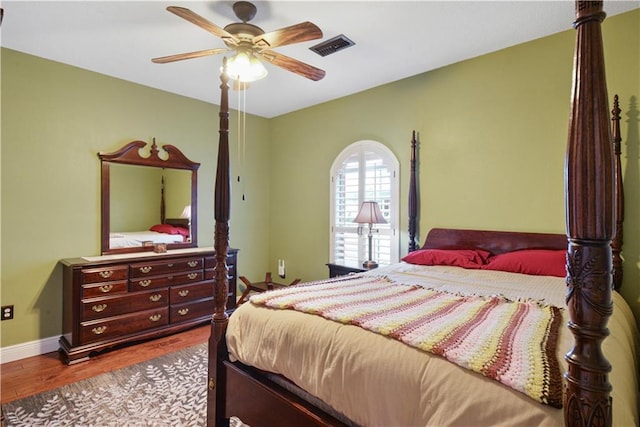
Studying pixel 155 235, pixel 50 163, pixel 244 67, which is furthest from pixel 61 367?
pixel 244 67

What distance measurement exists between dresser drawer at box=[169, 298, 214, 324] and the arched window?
61.8 inches

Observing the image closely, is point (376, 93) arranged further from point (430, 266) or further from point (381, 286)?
point (381, 286)

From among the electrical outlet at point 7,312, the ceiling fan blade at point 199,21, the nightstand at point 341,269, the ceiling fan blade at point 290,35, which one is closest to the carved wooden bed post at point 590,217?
the ceiling fan blade at point 290,35

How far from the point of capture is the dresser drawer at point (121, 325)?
9.47 ft

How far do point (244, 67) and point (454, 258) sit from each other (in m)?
2.17

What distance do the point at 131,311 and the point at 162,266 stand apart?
0.49 metres

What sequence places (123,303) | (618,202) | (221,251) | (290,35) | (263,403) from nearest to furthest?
1. (263,403)
2. (221,251)
3. (290,35)
4. (618,202)
5. (123,303)

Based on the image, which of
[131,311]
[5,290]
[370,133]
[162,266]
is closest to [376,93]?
[370,133]

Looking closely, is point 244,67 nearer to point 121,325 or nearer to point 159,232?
point 159,232

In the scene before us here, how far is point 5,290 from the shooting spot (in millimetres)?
2850

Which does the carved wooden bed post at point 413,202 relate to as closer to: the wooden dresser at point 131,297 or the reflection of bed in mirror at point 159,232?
the wooden dresser at point 131,297

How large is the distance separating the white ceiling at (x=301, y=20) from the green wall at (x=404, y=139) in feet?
0.67

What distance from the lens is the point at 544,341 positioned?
109cm

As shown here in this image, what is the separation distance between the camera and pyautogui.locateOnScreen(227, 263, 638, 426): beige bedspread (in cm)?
86
